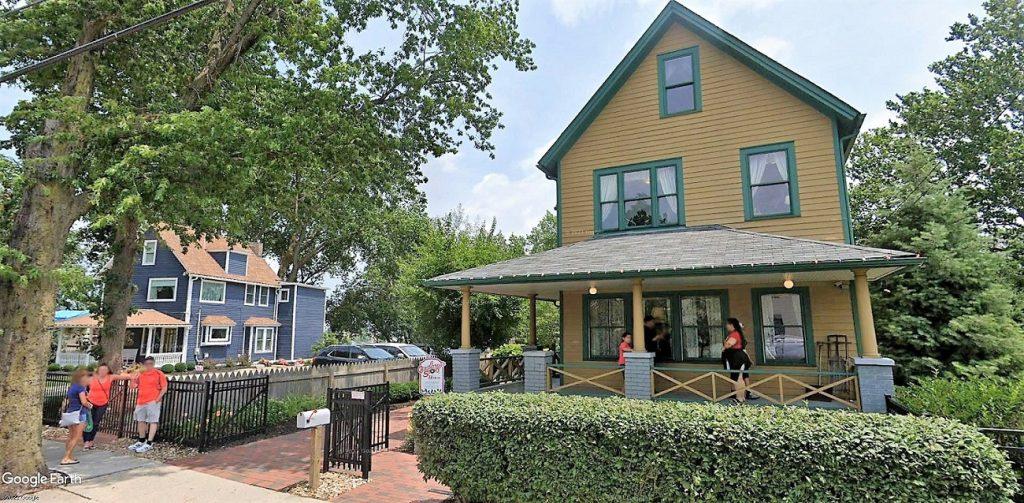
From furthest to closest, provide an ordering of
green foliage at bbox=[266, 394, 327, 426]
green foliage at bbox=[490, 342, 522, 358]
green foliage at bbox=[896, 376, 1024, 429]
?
green foliage at bbox=[490, 342, 522, 358], green foliage at bbox=[266, 394, 327, 426], green foliage at bbox=[896, 376, 1024, 429]

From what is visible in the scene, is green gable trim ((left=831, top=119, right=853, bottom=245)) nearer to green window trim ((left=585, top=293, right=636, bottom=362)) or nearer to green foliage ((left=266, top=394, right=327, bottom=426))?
green window trim ((left=585, top=293, right=636, bottom=362))

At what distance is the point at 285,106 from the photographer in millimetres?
10664

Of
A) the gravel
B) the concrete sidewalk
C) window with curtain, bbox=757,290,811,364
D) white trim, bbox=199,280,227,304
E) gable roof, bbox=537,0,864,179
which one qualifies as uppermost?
gable roof, bbox=537,0,864,179

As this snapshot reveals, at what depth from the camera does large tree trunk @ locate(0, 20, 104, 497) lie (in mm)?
7398

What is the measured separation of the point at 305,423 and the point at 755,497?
5.71 m

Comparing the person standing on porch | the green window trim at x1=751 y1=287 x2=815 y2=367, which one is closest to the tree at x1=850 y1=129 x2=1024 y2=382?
the green window trim at x1=751 y1=287 x2=815 y2=367

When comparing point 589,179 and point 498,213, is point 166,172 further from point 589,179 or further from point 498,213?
point 498,213

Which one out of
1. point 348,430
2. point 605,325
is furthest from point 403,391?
point 348,430

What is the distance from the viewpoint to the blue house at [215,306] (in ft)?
99.2

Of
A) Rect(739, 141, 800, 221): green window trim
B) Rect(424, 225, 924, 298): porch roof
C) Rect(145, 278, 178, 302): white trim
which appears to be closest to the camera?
Rect(424, 225, 924, 298): porch roof

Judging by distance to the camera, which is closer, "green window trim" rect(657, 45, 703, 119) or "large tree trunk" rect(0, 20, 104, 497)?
"large tree trunk" rect(0, 20, 104, 497)

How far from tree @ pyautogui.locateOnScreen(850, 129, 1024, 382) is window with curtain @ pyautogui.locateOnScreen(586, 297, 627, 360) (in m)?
6.34

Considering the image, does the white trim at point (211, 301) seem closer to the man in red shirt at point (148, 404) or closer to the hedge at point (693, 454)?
the man in red shirt at point (148, 404)

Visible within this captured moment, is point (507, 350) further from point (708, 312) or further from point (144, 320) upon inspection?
point (144, 320)
